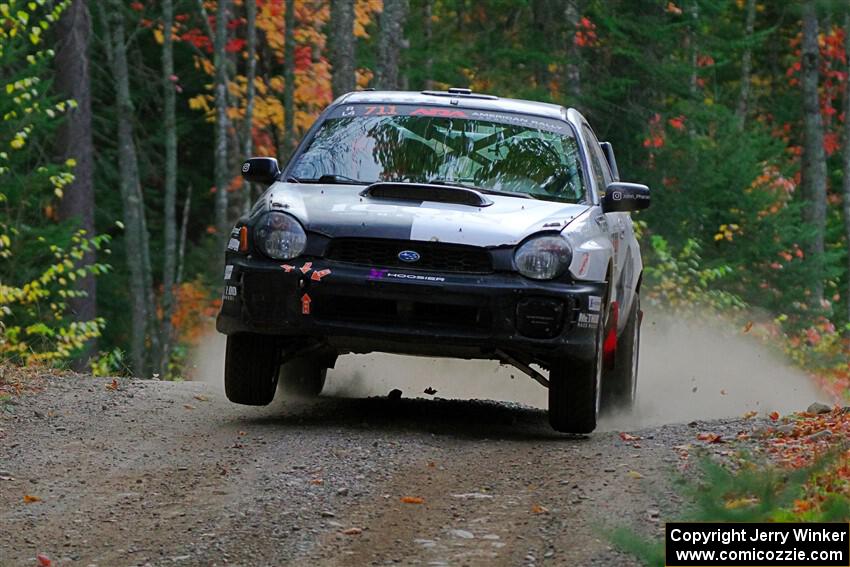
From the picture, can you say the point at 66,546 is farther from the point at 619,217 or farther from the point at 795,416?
the point at 619,217

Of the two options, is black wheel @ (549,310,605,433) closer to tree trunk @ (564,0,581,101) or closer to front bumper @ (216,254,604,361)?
front bumper @ (216,254,604,361)

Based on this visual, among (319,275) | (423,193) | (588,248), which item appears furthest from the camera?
(423,193)

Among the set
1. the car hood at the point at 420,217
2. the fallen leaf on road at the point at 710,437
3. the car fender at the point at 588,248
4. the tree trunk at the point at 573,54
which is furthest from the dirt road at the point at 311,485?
the tree trunk at the point at 573,54

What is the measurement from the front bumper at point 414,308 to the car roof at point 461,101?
1.92 metres

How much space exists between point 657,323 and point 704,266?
332cm

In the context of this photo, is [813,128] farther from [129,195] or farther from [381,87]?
[381,87]

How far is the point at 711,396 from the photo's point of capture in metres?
13.7

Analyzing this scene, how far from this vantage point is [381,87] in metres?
19.4

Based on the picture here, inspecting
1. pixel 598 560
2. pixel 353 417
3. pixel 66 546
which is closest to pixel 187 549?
pixel 66 546

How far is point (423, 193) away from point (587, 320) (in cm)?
121

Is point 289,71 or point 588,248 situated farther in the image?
point 289,71

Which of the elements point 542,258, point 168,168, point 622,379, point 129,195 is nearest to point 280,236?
point 542,258

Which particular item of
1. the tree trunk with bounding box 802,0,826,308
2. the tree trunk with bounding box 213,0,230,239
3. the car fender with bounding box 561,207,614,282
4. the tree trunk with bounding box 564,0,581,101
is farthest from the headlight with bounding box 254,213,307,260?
the tree trunk with bounding box 802,0,826,308

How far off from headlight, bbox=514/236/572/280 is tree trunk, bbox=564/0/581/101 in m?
17.8
